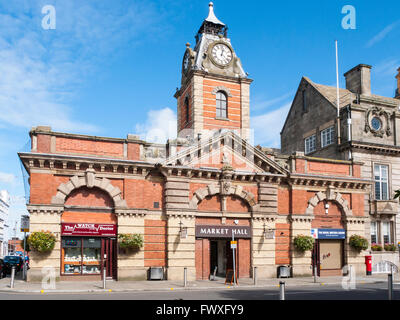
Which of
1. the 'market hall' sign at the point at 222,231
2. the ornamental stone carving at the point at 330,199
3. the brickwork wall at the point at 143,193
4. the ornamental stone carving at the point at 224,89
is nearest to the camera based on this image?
the brickwork wall at the point at 143,193

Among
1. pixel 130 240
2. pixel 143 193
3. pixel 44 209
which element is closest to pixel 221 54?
pixel 143 193

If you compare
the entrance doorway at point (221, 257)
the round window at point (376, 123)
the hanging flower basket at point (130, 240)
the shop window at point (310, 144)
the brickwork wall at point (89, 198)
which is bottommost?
the entrance doorway at point (221, 257)

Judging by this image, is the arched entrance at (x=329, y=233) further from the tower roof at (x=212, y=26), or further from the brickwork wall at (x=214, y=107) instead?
the tower roof at (x=212, y=26)

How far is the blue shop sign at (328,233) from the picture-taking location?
→ 30.4 metres

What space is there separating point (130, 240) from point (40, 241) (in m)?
4.83

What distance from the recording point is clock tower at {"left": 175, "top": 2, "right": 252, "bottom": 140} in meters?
34.2

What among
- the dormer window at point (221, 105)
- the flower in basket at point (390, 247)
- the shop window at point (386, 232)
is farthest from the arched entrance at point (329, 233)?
the dormer window at point (221, 105)

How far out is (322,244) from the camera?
31094mm

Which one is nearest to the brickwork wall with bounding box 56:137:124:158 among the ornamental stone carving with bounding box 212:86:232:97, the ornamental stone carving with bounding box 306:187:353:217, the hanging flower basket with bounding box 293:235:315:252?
the ornamental stone carving with bounding box 212:86:232:97

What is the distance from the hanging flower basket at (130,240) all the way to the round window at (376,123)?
21686 millimetres

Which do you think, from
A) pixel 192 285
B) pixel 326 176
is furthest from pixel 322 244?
pixel 192 285

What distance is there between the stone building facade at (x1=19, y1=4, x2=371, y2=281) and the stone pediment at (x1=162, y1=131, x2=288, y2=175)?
0.22ft

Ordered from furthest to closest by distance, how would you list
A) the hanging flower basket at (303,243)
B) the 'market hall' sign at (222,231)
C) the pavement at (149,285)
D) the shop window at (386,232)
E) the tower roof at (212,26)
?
the tower roof at (212,26), the shop window at (386,232), the hanging flower basket at (303,243), the 'market hall' sign at (222,231), the pavement at (149,285)
